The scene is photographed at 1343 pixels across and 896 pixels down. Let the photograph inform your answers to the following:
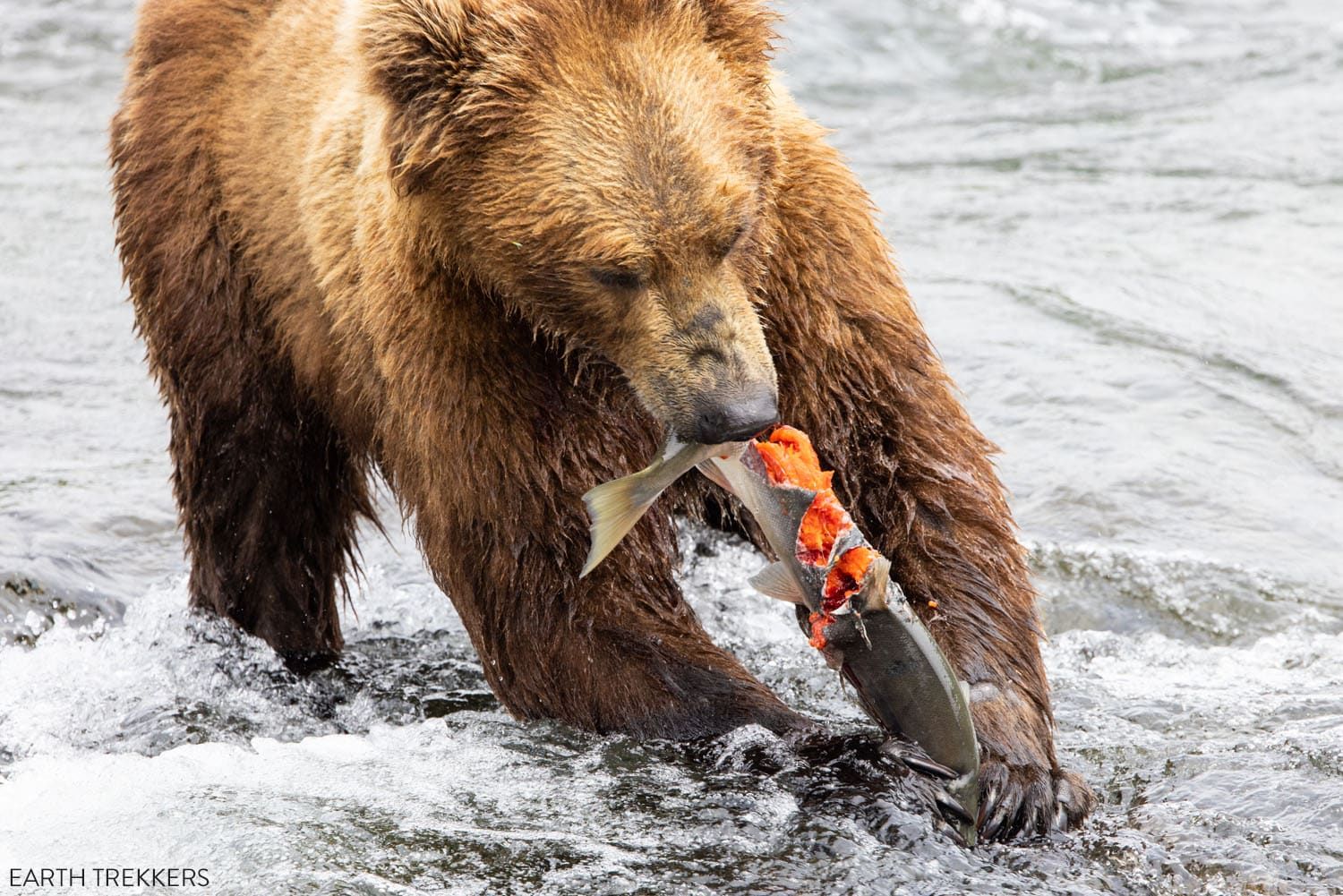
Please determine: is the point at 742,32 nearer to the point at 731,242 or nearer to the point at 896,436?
the point at 731,242

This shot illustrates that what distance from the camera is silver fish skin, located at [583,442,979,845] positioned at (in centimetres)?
396

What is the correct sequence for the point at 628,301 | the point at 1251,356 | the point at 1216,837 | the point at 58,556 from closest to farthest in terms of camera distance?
the point at 628,301 → the point at 1216,837 → the point at 58,556 → the point at 1251,356

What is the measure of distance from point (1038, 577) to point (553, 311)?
85.8 inches

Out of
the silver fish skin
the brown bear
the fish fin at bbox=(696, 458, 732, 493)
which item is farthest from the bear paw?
the fish fin at bbox=(696, 458, 732, 493)

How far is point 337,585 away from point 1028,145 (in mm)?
6386

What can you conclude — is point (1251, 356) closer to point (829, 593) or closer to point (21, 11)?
point (829, 593)

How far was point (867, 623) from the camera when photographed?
404cm

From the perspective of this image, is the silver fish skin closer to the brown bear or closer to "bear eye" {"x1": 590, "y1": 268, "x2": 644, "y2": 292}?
the brown bear

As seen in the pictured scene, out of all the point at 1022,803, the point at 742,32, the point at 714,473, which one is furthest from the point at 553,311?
the point at 1022,803

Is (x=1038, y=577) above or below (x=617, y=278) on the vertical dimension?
below

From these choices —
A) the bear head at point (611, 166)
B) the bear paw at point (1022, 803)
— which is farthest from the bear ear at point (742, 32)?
the bear paw at point (1022, 803)

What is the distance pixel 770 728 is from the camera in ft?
15.3

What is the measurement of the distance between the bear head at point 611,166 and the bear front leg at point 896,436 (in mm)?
324

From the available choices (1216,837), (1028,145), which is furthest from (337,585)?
(1028,145)
